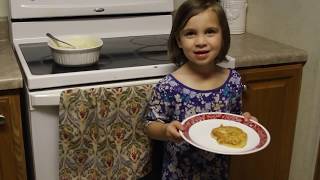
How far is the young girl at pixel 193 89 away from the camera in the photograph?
1.23m

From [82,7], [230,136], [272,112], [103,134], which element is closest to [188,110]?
[230,136]

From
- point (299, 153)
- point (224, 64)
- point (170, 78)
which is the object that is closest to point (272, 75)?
point (224, 64)

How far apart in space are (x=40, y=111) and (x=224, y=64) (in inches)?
25.5

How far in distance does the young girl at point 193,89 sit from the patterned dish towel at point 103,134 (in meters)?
0.07

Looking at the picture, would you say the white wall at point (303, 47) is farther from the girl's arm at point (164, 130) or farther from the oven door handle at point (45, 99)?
the oven door handle at point (45, 99)

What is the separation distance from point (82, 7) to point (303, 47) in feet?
2.90

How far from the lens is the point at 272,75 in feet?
5.33

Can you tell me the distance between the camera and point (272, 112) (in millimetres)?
1684

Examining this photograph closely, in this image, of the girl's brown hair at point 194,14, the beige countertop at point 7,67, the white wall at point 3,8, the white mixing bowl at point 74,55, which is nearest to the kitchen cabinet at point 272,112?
the girl's brown hair at point 194,14

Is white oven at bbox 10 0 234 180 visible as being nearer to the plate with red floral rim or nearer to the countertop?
the countertop

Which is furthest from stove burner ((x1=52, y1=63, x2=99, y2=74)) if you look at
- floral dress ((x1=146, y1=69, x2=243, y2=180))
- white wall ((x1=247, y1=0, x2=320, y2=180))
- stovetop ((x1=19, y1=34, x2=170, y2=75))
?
white wall ((x1=247, y1=0, x2=320, y2=180))

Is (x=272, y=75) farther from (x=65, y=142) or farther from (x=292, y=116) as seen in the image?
(x=65, y=142)

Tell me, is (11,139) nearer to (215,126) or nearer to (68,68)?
(68,68)

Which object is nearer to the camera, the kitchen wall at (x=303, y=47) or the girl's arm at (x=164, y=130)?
the girl's arm at (x=164, y=130)
